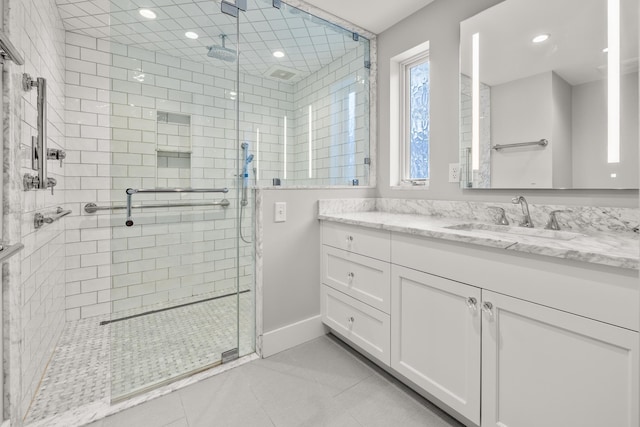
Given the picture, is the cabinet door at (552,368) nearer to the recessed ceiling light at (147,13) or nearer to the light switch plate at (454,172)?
the light switch plate at (454,172)

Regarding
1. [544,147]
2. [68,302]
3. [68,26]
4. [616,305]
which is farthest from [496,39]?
[68,302]

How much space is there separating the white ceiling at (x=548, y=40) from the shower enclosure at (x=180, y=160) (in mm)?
961

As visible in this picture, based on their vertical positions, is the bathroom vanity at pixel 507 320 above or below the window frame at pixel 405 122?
below

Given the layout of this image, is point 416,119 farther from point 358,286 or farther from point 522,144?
point 358,286

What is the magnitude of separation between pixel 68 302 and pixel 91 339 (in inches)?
18.5

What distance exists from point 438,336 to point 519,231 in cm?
70

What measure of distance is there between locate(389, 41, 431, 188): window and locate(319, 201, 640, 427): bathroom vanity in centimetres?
75

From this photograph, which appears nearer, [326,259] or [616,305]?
[616,305]

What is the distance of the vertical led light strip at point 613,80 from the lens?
4.28 ft

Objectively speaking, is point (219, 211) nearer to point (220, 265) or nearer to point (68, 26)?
point (220, 265)

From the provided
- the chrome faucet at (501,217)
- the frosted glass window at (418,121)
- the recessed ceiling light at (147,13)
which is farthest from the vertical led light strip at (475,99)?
the recessed ceiling light at (147,13)

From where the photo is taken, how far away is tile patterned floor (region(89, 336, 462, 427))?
1380 mm

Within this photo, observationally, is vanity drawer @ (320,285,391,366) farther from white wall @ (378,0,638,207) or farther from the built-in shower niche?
the built-in shower niche

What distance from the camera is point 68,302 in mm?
2363
